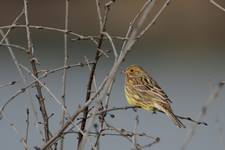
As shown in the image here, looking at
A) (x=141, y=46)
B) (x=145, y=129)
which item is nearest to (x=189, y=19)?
(x=141, y=46)

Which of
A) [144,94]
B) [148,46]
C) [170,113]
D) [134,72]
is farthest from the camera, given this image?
[148,46]

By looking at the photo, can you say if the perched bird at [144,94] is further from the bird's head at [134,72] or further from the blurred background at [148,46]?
the blurred background at [148,46]

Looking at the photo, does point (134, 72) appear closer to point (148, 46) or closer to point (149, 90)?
point (149, 90)

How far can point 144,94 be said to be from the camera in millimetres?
6750

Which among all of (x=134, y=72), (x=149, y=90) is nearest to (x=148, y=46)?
(x=134, y=72)

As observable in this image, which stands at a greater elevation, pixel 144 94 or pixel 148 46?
pixel 148 46

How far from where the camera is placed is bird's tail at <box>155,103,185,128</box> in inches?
Result: 242

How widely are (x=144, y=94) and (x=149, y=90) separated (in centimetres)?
10

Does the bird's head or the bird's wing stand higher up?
the bird's head

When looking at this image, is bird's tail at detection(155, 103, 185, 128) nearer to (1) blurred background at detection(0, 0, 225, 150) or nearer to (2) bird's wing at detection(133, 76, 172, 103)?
(2) bird's wing at detection(133, 76, 172, 103)

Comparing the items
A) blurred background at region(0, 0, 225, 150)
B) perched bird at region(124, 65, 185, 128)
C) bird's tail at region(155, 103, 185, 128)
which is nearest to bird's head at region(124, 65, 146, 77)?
perched bird at region(124, 65, 185, 128)

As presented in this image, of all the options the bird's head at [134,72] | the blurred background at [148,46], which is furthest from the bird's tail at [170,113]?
the blurred background at [148,46]

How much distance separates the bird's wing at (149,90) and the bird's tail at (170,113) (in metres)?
0.09

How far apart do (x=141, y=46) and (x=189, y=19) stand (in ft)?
3.69
